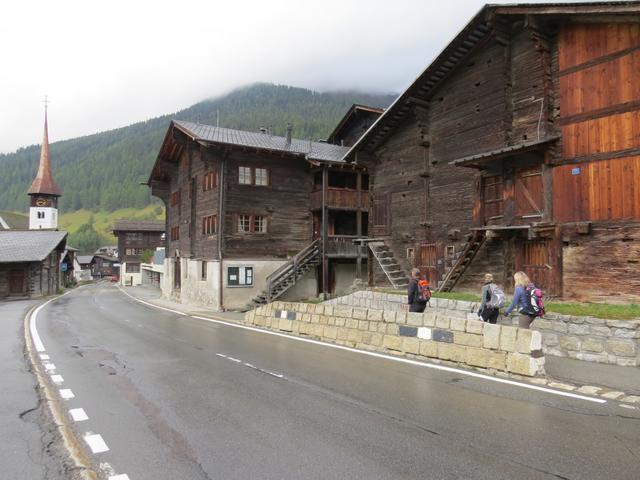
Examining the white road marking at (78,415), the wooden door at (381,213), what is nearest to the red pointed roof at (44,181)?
the wooden door at (381,213)

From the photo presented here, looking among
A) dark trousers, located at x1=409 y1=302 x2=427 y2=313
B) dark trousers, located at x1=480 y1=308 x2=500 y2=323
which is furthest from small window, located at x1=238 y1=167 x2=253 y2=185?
dark trousers, located at x1=480 y1=308 x2=500 y2=323

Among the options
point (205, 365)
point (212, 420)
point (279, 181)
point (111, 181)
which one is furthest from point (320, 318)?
point (111, 181)

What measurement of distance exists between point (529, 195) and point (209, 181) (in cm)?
2053

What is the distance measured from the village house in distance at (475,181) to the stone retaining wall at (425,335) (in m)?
5.67

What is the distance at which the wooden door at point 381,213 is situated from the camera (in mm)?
22656

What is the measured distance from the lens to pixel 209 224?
101ft

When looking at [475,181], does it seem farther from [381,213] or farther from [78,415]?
[78,415]

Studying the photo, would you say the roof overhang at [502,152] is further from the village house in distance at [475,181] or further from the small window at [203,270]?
the small window at [203,270]

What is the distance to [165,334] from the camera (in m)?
16.1

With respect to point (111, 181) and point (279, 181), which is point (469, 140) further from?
point (111, 181)

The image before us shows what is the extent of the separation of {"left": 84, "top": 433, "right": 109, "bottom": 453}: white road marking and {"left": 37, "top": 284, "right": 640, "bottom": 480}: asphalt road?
99mm

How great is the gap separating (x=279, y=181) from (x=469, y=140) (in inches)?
587

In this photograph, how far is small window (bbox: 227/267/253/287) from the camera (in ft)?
94.3

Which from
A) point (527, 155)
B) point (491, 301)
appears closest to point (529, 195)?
point (527, 155)
